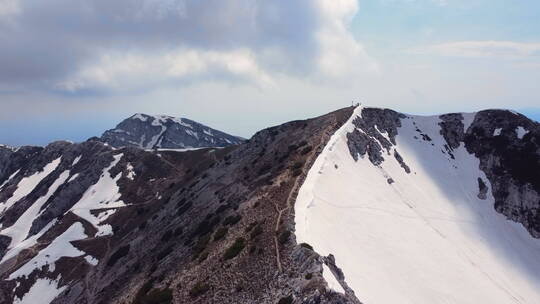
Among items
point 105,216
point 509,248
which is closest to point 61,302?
point 105,216

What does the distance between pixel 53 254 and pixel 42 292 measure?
13.4 meters

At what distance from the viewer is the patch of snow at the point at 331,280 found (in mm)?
30844

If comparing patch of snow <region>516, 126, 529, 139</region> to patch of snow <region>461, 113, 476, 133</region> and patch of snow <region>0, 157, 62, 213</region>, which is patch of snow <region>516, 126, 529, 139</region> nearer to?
patch of snow <region>461, 113, 476, 133</region>

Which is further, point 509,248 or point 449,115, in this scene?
point 449,115

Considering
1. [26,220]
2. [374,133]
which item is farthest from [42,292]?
[374,133]

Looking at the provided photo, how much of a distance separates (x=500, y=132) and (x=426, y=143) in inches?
747

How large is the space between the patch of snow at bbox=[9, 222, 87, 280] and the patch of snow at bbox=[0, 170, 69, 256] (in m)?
30.3

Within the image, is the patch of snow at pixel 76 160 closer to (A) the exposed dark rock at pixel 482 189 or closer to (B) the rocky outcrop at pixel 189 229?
(B) the rocky outcrop at pixel 189 229

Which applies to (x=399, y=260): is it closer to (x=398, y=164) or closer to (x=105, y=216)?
(x=398, y=164)

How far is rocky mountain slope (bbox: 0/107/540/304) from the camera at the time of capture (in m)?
40.4

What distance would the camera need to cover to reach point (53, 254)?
91.1m

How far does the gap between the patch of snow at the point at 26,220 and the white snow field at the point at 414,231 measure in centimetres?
10312

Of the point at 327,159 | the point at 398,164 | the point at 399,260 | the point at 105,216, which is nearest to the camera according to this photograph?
the point at 399,260

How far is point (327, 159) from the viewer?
64.1 metres
